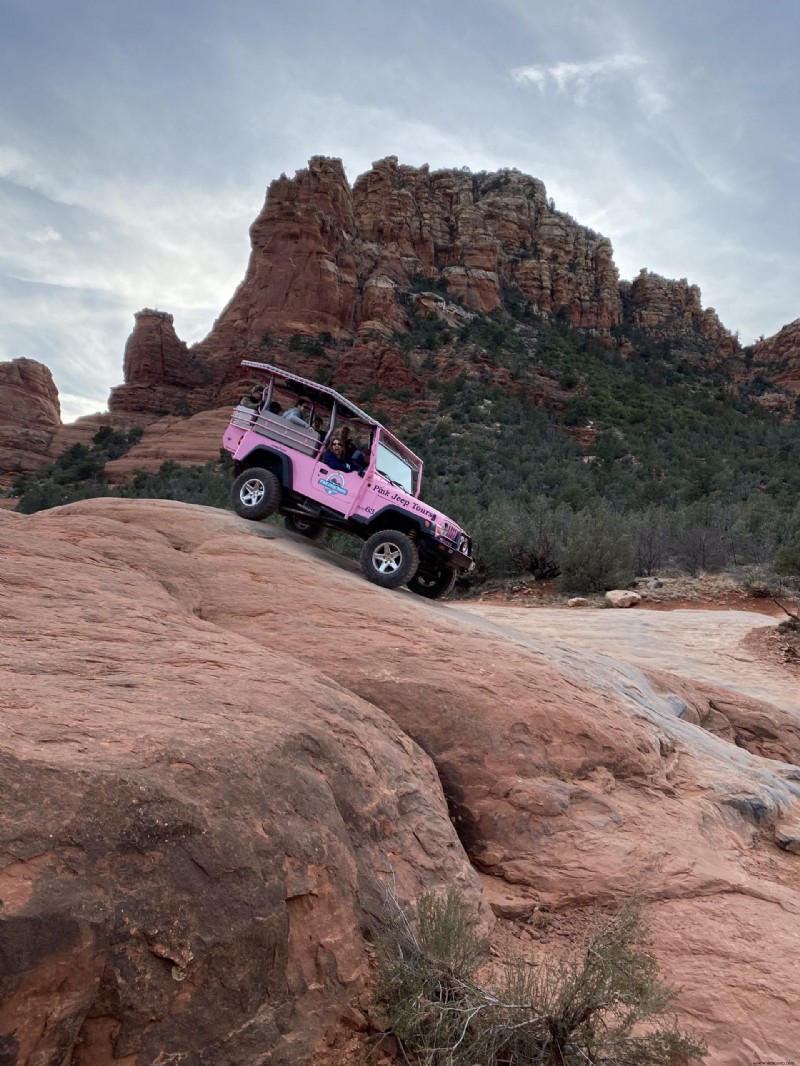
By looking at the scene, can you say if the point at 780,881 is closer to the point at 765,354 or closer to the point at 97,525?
the point at 97,525

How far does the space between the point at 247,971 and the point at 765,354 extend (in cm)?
8370

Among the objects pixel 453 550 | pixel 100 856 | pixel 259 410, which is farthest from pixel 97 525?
pixel 100 856

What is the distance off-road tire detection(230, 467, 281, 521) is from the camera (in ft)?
27.2

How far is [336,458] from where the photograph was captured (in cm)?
855

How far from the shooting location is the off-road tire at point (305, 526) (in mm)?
8953

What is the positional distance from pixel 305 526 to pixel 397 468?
145 centimetres

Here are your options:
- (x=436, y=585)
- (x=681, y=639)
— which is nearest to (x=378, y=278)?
(x=681, y=639)

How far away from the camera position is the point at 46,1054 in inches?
66.3

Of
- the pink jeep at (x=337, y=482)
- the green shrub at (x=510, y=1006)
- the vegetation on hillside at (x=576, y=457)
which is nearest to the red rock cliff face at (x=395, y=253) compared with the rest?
the vegetation on hillside at (x=576, y=457)

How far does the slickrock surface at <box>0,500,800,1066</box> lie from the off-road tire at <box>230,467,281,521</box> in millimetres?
1550

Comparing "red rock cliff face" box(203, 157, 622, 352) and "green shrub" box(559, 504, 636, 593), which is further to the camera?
"red rock cliff face" box(203, 157, 622, 352)

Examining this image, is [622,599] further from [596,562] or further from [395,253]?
[395,253]

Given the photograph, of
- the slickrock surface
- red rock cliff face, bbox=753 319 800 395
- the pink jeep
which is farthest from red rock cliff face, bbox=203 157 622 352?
the slickrock surface

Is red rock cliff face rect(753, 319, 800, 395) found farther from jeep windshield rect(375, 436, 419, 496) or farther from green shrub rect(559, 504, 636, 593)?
jeep windshield rect(375, 436, 419, 496)
